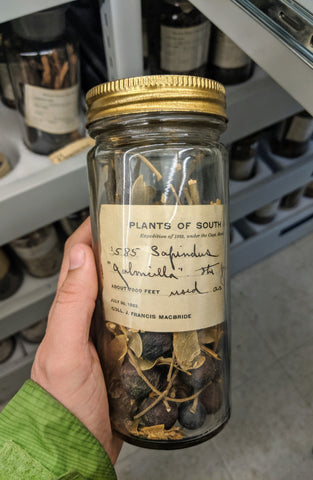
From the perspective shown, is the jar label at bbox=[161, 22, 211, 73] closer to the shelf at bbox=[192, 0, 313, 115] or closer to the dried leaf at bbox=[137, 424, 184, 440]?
the shelf at bbox=[192, 0, 313, 115]

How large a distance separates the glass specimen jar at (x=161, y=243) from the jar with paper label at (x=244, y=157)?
1.63 ft

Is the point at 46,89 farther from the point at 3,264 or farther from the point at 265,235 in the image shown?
the point at 265,235

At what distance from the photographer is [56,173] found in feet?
1.65

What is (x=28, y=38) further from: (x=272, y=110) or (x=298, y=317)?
(x=298, y=317)

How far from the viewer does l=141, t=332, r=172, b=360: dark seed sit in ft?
1.14

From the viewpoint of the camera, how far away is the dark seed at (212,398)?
389 millimetres

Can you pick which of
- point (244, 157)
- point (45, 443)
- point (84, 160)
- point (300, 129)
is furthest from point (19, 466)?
point (300, 129)

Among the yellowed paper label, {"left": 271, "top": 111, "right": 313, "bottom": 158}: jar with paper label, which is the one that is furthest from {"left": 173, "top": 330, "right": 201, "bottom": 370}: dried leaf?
{"left": 271, "top": 111, "right": 313, "bottom": 158}: jar with paper label

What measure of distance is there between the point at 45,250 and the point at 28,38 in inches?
16.0

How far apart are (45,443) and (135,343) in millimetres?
160

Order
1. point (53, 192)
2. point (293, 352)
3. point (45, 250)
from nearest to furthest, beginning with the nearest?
point (53, 192) → point (45, 250) → point (293, 352)

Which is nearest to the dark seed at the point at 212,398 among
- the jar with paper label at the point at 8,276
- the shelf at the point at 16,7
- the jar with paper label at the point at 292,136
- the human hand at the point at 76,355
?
the human hand at the point at 76,355

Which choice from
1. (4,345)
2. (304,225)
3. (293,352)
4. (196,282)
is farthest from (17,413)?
(304,225)

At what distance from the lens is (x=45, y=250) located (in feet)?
2.52
